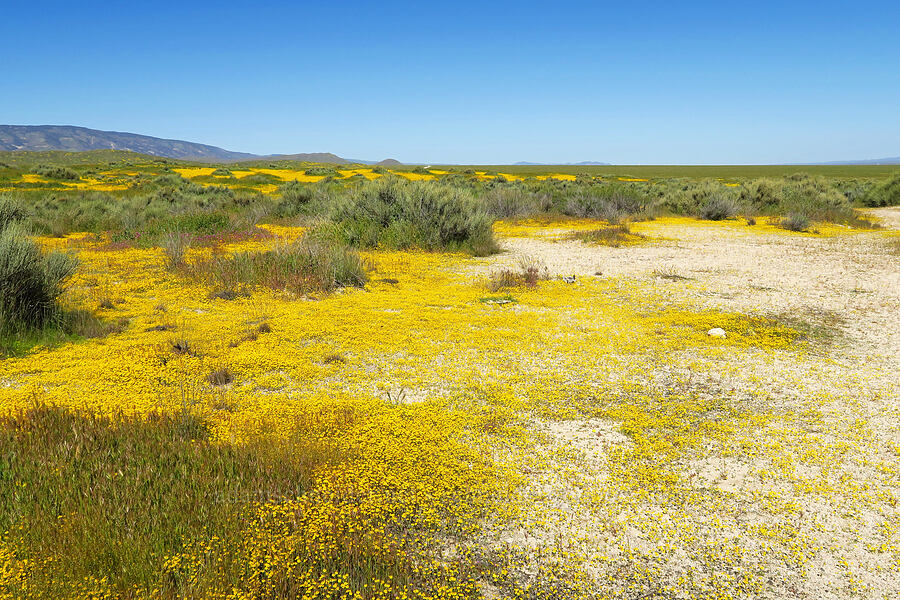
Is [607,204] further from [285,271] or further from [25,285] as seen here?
[25,285]

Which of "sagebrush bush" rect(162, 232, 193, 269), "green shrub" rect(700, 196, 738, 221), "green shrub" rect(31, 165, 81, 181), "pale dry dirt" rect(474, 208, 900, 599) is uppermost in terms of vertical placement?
"green shrub" rect(31, 165, 81, 181)

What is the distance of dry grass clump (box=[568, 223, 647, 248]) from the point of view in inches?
670

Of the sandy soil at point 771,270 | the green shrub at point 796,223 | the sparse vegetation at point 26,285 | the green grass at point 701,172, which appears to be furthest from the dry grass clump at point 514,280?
the green grass at point 701,172

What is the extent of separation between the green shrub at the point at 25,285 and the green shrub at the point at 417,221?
793 cm

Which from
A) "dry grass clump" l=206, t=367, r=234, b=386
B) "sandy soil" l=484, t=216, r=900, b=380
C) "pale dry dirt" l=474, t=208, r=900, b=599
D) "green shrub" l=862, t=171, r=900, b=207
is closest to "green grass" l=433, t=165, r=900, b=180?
"green shrub" l=862, t=171, r=900, b=207

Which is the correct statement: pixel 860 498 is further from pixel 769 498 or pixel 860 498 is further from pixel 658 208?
pixel 658 208

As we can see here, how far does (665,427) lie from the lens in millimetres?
4891

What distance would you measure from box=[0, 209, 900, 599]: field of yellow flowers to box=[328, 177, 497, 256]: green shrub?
5417 mm

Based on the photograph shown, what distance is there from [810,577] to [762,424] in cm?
211

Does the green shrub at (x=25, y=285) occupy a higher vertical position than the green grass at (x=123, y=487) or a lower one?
higher

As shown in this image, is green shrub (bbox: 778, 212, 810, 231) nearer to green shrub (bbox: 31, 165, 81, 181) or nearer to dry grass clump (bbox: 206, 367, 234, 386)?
dry grass clump (bbox: 206, 367, 234, 386)

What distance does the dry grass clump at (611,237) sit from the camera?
17016 millimetres

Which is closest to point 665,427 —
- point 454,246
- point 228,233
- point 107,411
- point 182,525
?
point 182,525

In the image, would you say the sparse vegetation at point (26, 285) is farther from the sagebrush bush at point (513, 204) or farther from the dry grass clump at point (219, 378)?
the sagebrush bush at point (513, 204)
